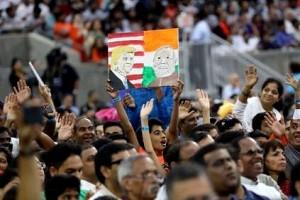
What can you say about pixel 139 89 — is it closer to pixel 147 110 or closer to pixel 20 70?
pixel 147 110

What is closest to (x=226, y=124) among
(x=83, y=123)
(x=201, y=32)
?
(x=83, y=123)

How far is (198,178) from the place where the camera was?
28.1ft

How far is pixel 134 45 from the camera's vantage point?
15141 mm

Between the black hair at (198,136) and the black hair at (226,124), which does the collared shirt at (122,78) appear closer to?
the black hair at (226,124)

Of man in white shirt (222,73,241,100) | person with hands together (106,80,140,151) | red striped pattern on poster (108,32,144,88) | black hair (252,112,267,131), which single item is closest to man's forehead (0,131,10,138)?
person with hands together (106,80,140,151)

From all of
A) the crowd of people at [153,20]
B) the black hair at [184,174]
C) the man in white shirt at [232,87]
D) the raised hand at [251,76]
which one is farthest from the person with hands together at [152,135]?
the crowd of people at [153,20]

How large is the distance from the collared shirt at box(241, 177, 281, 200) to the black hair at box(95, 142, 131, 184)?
1071 mm

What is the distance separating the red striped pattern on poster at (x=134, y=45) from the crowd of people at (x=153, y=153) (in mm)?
364

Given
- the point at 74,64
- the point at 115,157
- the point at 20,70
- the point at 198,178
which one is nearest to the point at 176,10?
the point at 74,64

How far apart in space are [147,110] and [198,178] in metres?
5.20

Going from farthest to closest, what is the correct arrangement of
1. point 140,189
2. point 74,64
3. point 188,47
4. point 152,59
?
point 74,64 → point 188,47 → point 152,59 → point 140,189

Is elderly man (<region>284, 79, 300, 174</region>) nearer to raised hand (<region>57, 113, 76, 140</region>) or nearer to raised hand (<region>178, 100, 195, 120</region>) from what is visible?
raised hand (<region>178, 100, 195, 120</region>)

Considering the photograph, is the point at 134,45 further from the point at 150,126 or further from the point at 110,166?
the point at 110,166

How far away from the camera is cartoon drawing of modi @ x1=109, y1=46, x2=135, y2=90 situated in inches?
581
